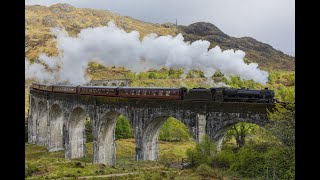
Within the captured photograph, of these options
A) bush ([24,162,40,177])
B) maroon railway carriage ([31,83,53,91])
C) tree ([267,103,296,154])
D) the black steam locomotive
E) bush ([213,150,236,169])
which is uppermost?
maroon railway carriage ([31,83,53,91])

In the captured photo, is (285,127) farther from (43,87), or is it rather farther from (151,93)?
(43,87)

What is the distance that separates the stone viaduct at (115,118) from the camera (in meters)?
21.1

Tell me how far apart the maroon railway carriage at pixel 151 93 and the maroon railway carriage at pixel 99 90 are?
98 centimetres

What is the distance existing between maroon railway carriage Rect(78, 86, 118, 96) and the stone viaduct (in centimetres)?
63

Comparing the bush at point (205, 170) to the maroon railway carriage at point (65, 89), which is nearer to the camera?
the bush at point (205, 170)

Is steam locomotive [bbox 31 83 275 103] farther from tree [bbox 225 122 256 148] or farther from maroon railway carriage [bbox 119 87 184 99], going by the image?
tree [bbox 225 122 256 148]

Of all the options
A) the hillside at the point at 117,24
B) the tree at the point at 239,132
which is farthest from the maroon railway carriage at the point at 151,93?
the hillside at the point at 117,24

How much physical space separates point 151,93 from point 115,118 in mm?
7956

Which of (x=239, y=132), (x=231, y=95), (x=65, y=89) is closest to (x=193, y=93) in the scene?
(x=231, y=95)

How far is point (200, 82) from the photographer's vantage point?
78.6 m

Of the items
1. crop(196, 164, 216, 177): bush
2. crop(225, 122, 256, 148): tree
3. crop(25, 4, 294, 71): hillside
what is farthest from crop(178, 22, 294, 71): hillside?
crop(196, 164, 216, 177): bush

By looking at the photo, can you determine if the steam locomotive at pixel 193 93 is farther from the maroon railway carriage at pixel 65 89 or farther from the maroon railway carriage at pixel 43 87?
the maroon railway carriage at pixel 43 87

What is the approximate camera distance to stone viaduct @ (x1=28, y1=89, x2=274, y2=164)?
2112 cm
